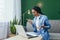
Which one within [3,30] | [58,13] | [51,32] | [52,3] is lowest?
[51,32]

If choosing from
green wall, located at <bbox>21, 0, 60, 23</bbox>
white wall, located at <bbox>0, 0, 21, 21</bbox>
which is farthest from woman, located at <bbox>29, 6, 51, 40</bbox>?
green wall, located at <bbox>21, 0, 60, 23</bbox>

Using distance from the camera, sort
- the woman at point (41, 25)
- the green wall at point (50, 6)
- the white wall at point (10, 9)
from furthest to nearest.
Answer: the green wall at point (50, 6) → the white wall at point (10, 9) → the woman at point (41, 25)

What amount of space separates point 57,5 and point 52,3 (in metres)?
0.18

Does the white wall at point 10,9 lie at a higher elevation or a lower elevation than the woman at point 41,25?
higher

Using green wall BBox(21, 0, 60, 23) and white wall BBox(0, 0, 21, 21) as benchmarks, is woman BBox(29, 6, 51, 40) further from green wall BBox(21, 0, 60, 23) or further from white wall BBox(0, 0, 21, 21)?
green wall BBox(21, 0, 60, 23)

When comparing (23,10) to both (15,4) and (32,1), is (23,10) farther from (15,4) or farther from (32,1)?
(15,4)

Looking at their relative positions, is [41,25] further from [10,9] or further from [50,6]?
[50,6]

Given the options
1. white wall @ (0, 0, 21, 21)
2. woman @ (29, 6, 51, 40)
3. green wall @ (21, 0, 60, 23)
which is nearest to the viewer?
woman @ (29, 6, 51, 40)

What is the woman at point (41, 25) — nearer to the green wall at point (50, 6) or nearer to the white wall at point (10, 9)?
the white wall at point (10, 9)

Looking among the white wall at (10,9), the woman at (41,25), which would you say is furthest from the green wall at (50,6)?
the woman at (41,25)

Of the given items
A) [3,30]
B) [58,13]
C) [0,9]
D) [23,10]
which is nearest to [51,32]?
[58,13]

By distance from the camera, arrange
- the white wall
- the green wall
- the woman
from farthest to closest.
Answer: the green wall
the white wall
the woman

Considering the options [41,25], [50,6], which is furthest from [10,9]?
[50,6]

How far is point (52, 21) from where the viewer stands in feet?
14.8
